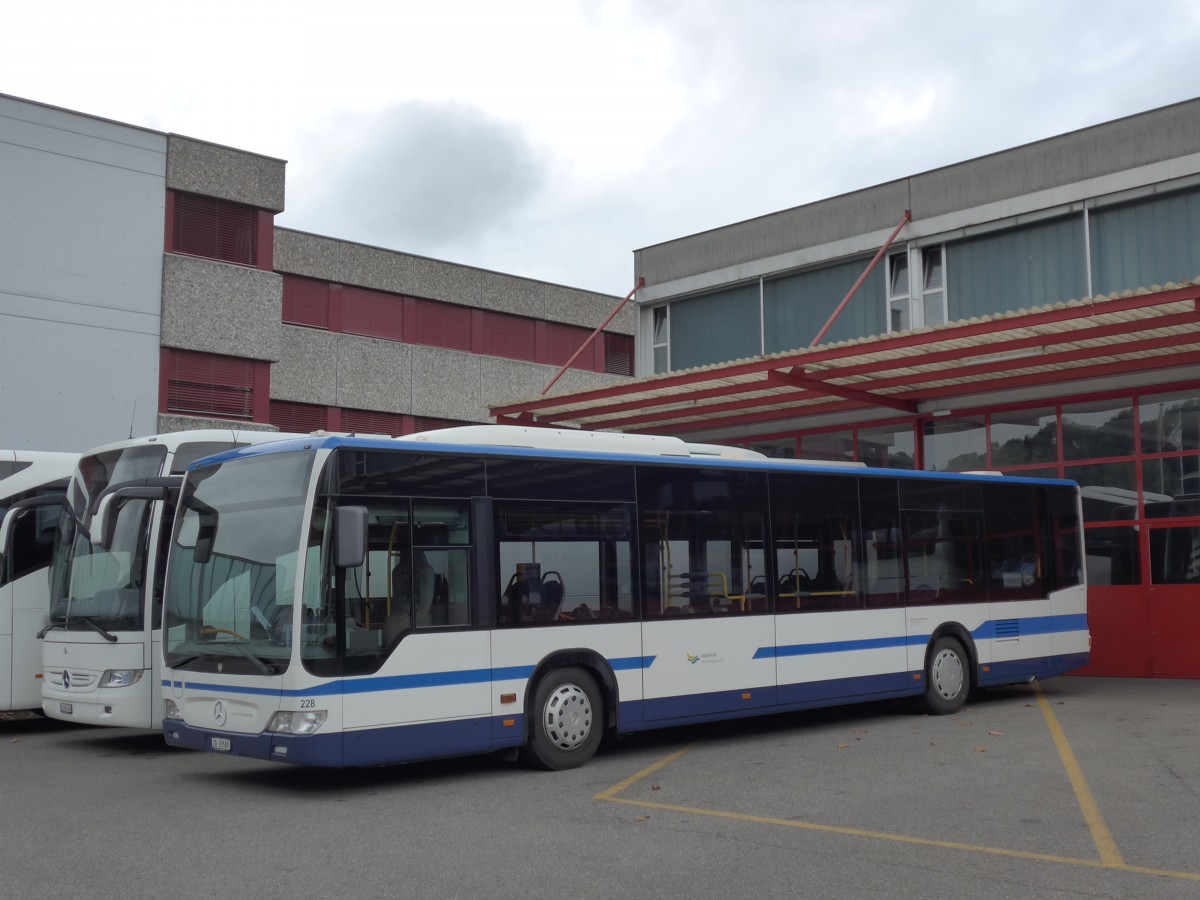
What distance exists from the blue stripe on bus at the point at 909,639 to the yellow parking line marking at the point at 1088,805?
177cm

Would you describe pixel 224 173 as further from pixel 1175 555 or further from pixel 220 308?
pixel 1175 555

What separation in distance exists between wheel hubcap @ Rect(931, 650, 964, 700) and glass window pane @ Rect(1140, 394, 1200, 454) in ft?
17.1

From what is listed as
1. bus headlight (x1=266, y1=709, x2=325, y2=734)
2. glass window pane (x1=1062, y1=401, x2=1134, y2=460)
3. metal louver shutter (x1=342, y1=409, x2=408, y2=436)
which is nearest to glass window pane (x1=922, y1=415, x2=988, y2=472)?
glass window pane (x1=1062, y1=401, x2=1134, y2=460)

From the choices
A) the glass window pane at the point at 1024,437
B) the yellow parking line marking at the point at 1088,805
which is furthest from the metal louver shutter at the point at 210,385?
the yellow parking line marking at the point at 1088,805

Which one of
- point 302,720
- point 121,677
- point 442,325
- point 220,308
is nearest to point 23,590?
point 121,677

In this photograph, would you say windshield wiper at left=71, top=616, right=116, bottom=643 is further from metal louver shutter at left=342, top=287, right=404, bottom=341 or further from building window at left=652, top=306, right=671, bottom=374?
metal louver shutter at left=342, top=287, right=404, bottom=341

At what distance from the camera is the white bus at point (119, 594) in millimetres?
12328

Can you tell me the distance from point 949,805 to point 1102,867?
74.6 inches

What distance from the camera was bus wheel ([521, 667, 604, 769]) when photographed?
35.3 feet

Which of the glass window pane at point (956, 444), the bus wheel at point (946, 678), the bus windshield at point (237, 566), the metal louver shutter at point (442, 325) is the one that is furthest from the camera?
the metal louver shutter at point (442, 325)

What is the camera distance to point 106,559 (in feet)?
42.0

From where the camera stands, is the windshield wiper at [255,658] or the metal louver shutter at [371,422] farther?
the metal louver shutter at [371,422]

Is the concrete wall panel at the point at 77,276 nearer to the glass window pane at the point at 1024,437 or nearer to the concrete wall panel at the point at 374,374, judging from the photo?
the concrete wall panel at the point at 374,374

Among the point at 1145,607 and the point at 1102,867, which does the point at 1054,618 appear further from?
the point at 1102,867
